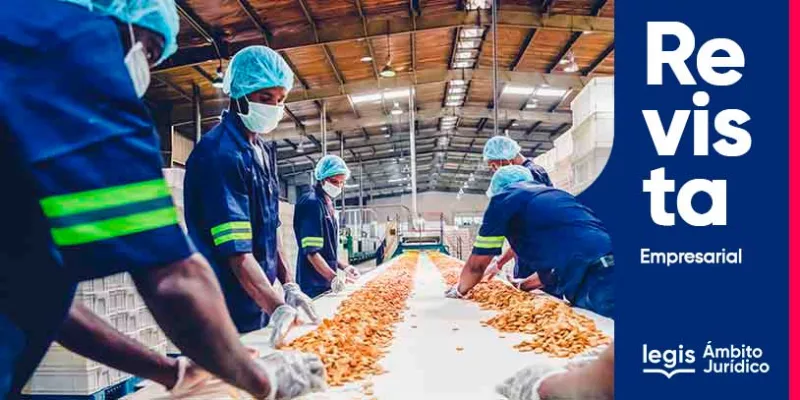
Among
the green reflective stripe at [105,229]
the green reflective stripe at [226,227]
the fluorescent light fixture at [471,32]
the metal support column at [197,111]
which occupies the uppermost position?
the fluorescent light fixture at [471,32]

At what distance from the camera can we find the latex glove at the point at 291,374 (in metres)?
0.79

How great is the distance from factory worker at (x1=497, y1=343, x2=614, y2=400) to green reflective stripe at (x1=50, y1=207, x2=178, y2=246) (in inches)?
27.5

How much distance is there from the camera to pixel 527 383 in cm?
101

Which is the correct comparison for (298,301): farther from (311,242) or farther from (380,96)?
(380,96)

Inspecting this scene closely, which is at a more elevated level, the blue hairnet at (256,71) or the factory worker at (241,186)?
the blue hairnet at (256,71)

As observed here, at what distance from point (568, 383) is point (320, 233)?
1948 mm

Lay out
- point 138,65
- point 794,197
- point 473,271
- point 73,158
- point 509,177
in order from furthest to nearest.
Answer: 1. point 473,271
2. point 509,177
3. point 794,197
4. point 138,65
5. point 73,158

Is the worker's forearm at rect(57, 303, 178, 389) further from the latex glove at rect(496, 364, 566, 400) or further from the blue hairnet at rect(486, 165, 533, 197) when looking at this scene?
the blue hairnet at rect(486, 165, 533, 197)

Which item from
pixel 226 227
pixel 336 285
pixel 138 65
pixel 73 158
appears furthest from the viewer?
pixel 336 285

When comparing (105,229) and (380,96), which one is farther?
(380,96)

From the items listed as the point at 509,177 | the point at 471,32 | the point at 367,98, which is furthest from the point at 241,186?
the point at 367,98

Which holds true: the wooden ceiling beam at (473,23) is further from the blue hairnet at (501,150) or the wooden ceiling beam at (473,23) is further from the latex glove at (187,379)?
the latex glove at (187,379)

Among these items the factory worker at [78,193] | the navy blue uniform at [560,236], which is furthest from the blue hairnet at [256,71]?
the navy blue uniform at [560,236]

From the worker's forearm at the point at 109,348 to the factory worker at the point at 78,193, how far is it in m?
0.12
